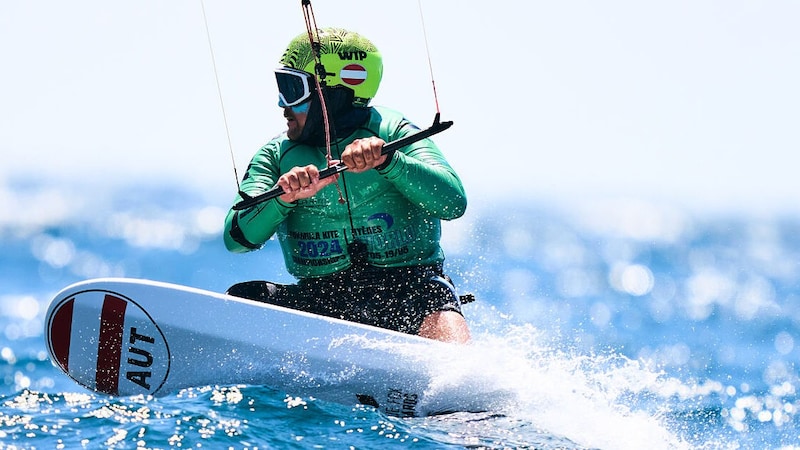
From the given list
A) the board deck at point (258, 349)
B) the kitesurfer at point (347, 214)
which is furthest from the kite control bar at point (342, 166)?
the board deck at point (258, 349)

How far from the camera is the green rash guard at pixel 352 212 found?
488 centimetres

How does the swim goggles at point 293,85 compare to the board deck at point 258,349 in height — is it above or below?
above

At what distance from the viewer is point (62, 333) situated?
4660mm

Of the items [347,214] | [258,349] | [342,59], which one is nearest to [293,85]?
[342,59]

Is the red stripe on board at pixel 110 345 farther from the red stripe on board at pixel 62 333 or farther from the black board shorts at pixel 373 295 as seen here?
the black board shorts at pixel 373 295

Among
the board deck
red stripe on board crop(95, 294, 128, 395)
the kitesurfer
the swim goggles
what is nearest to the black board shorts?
the kitesurfer

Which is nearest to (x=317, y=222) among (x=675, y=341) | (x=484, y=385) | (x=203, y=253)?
(x=484, y=385)

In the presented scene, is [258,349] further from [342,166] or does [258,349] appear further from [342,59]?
[342,59]

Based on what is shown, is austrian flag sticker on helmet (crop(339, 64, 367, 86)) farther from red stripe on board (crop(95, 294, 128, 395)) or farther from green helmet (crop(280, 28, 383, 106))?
red stripe on board (crop(95, 294, 128, 395))

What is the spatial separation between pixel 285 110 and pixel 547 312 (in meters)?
11.1

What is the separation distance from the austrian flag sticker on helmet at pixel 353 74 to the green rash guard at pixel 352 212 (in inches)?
7.3

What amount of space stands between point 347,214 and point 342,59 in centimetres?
77

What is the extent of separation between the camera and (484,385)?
4.46m

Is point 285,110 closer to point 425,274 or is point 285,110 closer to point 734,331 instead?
point 425,274
